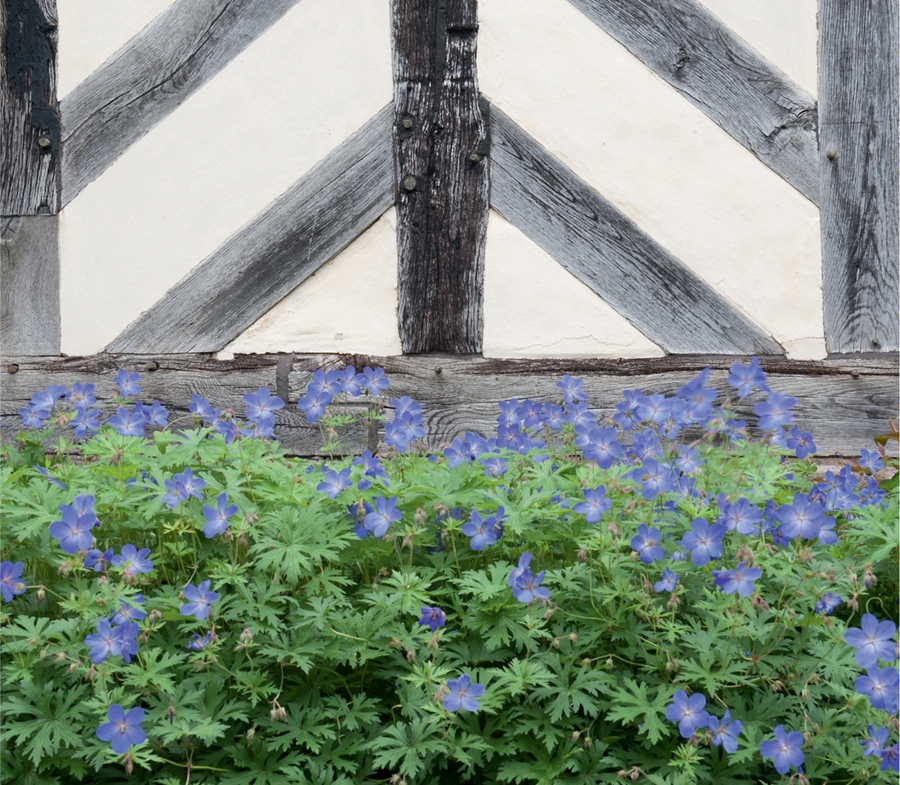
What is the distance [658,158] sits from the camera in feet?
11.0

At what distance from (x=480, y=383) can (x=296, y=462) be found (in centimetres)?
169

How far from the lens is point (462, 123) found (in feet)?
11.1

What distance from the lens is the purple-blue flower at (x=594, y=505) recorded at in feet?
4.75

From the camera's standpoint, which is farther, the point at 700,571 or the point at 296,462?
the point at 296,462

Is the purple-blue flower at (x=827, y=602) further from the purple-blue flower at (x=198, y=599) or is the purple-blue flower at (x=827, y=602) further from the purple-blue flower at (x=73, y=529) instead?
the purple-blue flower at (x=73, y=529)

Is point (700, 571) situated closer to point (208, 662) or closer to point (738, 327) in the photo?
point (208, 662)

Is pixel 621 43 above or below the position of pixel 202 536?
above

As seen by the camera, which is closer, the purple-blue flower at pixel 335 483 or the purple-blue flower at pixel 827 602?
the purple-blue flower at pixel 827 602

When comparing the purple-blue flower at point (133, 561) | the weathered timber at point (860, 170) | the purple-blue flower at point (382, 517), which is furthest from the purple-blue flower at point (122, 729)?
the weathered timber at point (860, 170)

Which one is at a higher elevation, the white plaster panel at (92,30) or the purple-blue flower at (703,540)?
the white plaster panel at (92,30)

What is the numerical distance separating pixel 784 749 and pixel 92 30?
3958 millimetres

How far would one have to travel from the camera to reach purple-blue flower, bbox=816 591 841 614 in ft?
4.60

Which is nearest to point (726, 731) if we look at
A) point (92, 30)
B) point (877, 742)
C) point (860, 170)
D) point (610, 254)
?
point (877, 742)

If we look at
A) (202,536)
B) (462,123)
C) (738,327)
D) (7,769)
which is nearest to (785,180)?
(738,327)
